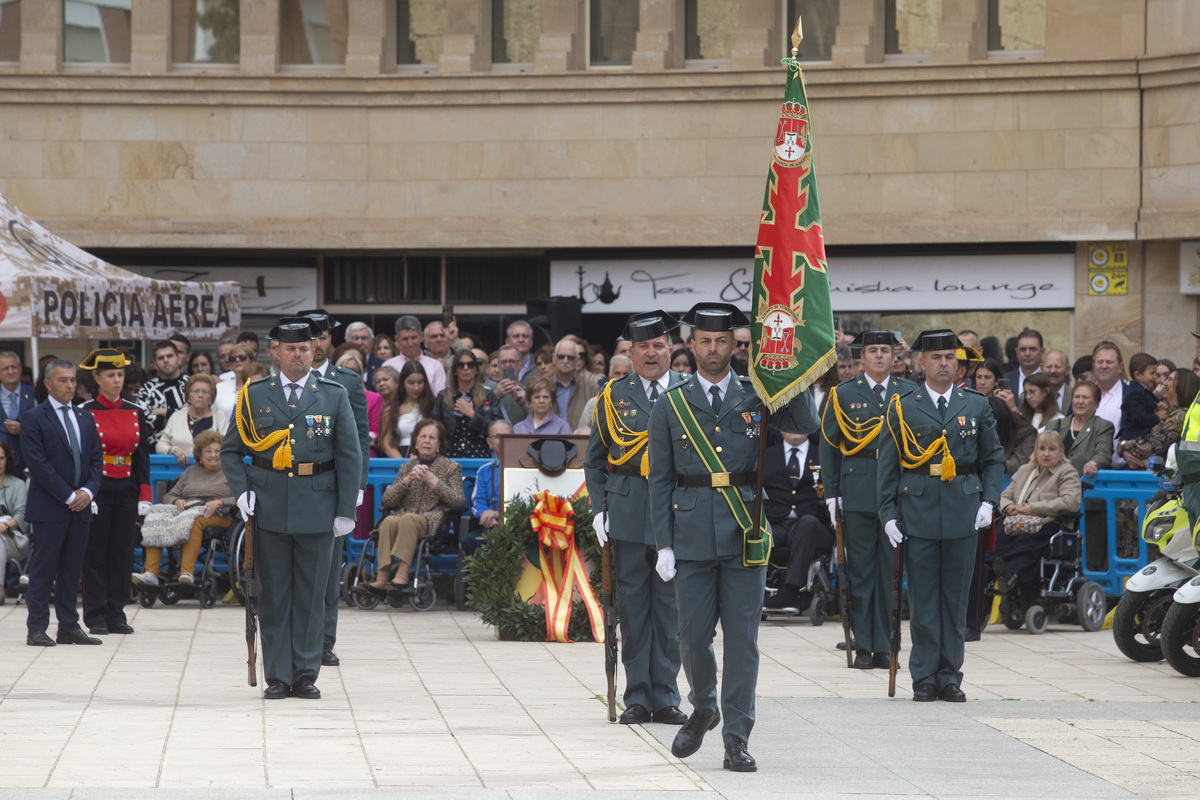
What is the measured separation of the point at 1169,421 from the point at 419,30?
567 inches

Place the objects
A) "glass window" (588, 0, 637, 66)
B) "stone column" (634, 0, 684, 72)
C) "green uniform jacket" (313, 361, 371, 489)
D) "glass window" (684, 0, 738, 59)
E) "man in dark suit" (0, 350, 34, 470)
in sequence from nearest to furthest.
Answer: "green uniform jacket" (313, 361, 371, 489) < "man in dark suit" (0, 350, 34, 470) < "stone column" (634, 0, 684, 72) < "glass window" (684, 0, 738, 59) < "glass window" (588, 0, 637, 66)

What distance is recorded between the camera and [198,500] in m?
14.3

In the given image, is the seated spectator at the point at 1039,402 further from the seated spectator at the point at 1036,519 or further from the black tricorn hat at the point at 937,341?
the black tricorn hat at the point at 937,341

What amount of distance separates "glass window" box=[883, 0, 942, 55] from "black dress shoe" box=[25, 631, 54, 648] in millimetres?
14571

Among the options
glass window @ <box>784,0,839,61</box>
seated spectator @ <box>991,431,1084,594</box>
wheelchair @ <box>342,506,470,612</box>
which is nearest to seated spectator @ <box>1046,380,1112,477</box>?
seated spectator @ <box>991,431,1084,594</box>

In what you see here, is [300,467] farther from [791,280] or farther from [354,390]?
[791,280]

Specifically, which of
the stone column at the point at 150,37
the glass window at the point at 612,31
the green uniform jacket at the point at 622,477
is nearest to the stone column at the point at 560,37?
the glass window at the point at 612,31

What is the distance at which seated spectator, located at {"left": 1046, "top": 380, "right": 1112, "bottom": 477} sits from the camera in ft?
43.7

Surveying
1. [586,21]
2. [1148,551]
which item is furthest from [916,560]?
[586,21]

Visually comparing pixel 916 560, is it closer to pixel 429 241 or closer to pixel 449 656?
pixel 449 656

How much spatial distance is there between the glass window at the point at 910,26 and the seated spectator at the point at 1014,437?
9.96m

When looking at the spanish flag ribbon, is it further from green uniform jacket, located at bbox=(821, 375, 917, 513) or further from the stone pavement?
green uniform jacket, located at bbox=(821, 375, 917, 513)

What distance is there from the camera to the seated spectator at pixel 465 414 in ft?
47.5

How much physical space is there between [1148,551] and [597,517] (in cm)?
628
